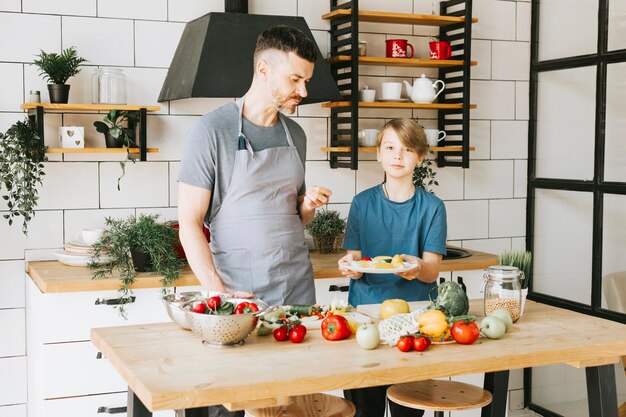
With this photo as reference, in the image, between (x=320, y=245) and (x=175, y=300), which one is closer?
(x=175, y=300)

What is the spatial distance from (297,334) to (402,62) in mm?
2321

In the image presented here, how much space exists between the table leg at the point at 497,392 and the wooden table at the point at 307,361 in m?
0.25

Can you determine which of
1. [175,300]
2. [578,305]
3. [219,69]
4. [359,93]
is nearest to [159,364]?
[175,300]

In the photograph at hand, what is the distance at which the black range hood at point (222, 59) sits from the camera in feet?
12.0

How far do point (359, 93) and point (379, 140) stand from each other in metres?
1.20

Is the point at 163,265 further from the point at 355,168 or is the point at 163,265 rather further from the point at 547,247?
the point at 547,247

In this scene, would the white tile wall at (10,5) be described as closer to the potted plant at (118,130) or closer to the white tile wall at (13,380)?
the potted plant at (118,130)

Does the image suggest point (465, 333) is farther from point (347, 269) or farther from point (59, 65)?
point (59, 65)

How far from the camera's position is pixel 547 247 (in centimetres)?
476

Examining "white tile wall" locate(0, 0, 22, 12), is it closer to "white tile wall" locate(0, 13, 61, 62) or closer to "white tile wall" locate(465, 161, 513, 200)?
"white tile wall" locate(0, 13, 61, 62)

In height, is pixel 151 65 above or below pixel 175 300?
above

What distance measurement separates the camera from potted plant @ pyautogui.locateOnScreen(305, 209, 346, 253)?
4188 millimetres

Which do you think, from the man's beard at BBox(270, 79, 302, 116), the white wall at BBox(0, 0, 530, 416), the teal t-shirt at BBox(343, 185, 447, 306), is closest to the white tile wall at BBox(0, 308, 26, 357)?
the white wall at BBox(0, 0, 530, 416)

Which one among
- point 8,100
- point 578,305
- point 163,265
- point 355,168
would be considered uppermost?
point 8,100
